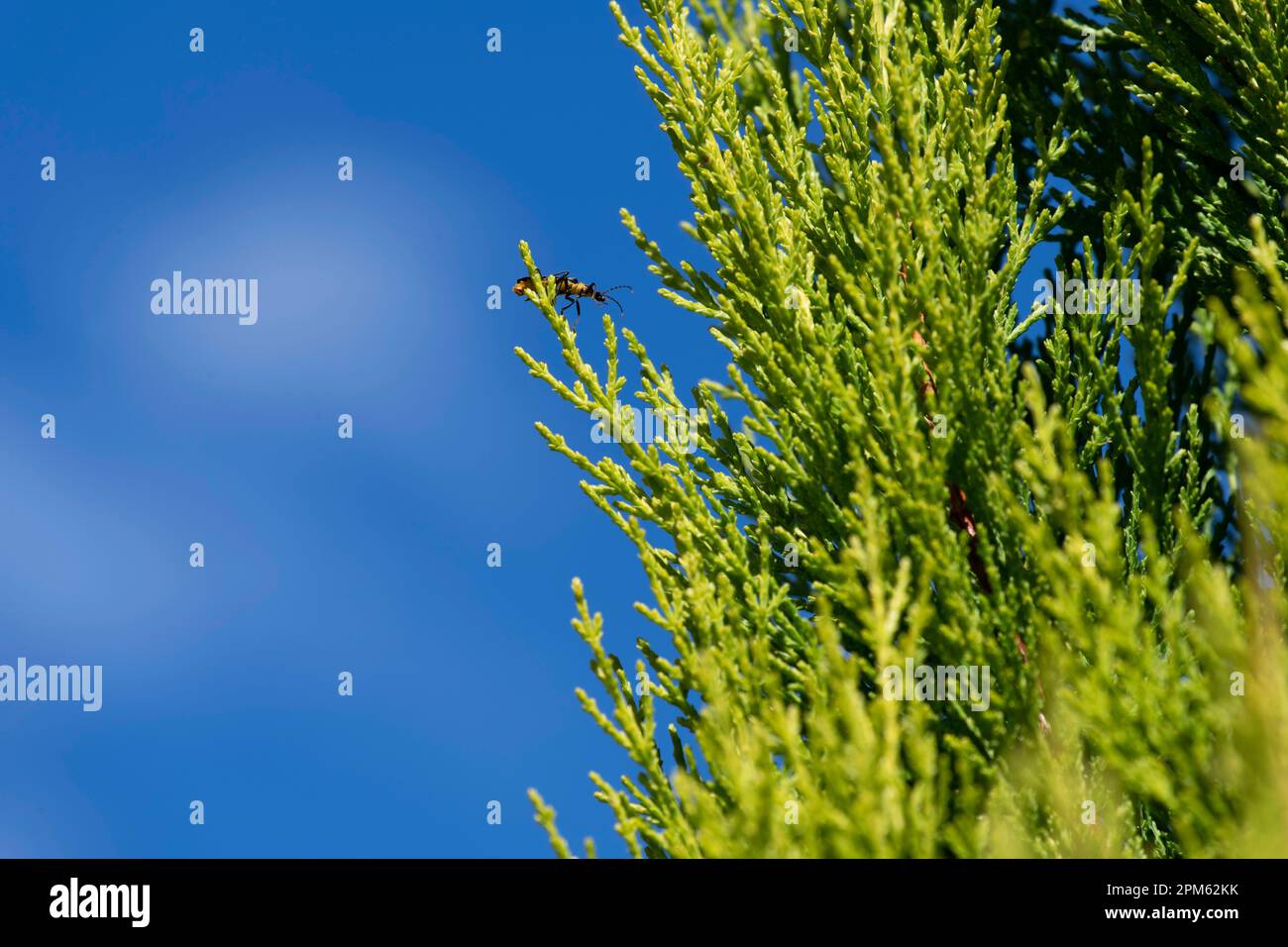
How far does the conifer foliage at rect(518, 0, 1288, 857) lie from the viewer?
3.28 m

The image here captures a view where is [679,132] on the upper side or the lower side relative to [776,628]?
upper

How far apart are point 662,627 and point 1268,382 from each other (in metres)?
2.35

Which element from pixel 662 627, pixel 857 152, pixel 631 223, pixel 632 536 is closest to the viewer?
pixel 662 627

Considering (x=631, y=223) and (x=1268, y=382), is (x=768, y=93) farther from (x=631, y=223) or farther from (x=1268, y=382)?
(x=1268, y=382)

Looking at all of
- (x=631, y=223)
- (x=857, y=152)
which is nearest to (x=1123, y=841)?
(x=857, y=152)

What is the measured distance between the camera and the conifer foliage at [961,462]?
10.8 feet

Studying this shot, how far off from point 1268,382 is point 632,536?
8.43 ft

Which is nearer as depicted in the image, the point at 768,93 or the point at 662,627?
the point at 662,627

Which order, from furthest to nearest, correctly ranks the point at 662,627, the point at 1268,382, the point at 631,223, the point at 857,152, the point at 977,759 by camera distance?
the point at 631,223
the point at 857,152
the point at 662,627
the point at 977,759
the point at 1268,382

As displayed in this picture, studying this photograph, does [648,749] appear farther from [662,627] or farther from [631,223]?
[631,223]

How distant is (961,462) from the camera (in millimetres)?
4566

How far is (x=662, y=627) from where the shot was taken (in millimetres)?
4242
